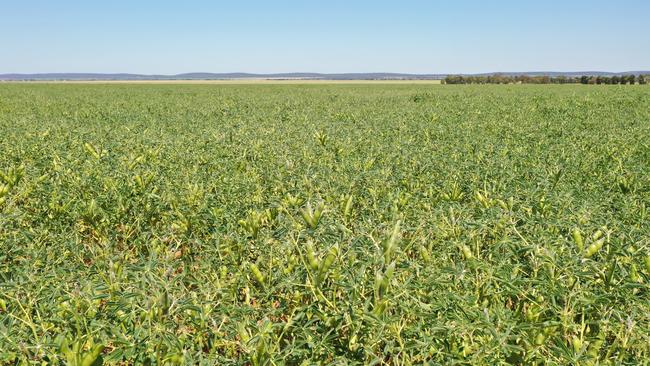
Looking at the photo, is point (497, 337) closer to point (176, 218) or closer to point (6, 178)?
point (176, 218)

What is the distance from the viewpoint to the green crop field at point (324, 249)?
6.37 feet

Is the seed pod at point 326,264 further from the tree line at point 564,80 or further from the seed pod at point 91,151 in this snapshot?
the tree line at point 564,80

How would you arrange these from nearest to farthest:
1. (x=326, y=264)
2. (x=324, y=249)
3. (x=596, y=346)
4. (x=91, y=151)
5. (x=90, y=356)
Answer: (x=90, y=356), (x=596, y=346), (x=326, y=264), (x=324, y=249), (x=91, y=151)

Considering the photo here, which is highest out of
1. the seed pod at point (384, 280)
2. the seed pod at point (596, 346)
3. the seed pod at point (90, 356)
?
the seed pod at point (384, 280)

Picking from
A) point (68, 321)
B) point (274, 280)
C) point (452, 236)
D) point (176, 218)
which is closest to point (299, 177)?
point (176, 218)

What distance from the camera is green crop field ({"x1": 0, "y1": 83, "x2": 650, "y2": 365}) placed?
1.94 metres

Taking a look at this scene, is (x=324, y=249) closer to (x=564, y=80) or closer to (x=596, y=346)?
(x=596, y=346)

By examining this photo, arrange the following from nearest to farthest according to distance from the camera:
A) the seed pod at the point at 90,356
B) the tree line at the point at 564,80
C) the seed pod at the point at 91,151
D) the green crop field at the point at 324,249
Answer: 1. the seed pod at the point at 90,356
2. the green crop field at the point at 324,249
3. the seed pod at the point at 91,151
4. the tree line at the point at 564,80

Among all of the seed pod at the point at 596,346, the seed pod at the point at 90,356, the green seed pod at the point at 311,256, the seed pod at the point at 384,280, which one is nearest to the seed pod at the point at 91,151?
the green seed pod at the point at 311,256

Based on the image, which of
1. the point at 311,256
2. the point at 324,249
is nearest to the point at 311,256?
the point at 311,256

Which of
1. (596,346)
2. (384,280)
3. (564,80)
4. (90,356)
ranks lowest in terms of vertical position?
(596,346)

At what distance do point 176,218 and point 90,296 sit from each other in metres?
2.01

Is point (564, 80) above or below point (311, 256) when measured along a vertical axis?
above

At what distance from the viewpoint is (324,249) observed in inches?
102
